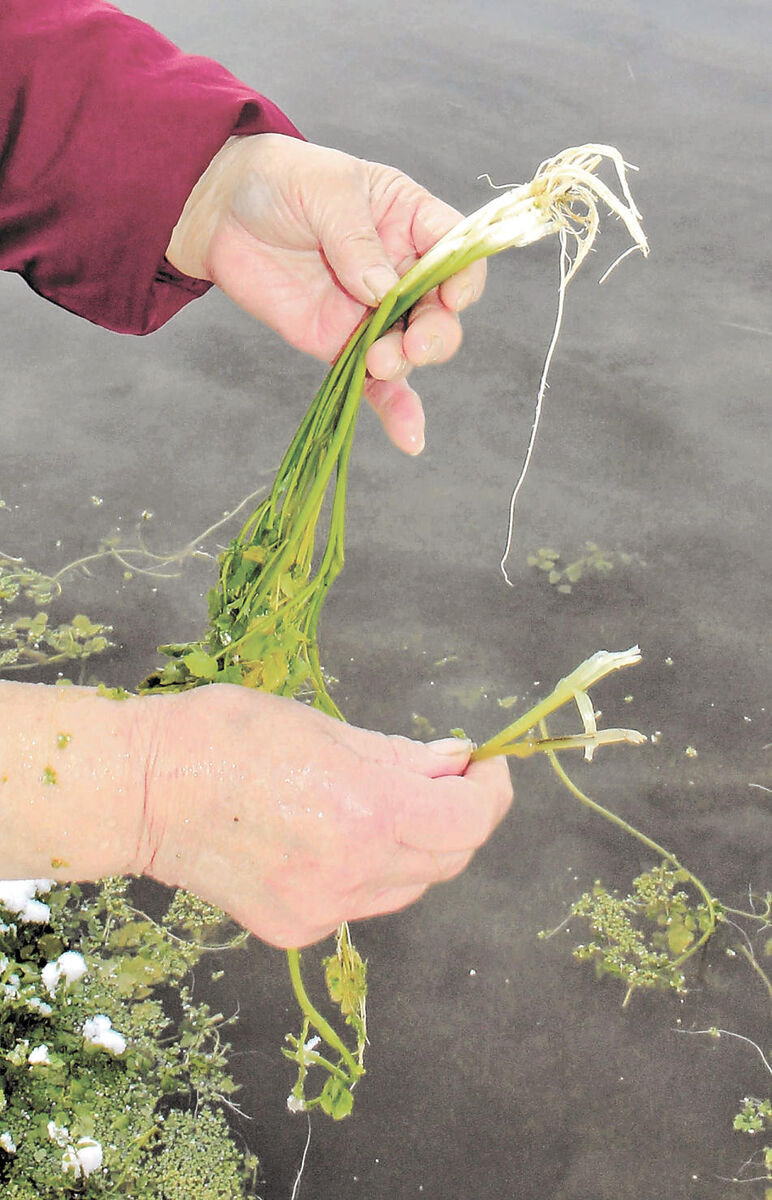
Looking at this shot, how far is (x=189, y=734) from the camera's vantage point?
92 centimetres

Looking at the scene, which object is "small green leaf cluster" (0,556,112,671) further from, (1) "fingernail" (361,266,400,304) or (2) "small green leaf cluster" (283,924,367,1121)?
(1) "fingernail" (361,266,400,304)

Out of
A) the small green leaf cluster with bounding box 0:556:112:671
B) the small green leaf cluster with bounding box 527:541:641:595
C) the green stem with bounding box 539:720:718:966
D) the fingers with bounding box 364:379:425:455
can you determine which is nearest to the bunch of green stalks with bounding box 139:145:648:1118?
the fingers with bounding box 364:379:425:455

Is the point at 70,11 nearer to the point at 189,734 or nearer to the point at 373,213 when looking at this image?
the point at 373,213

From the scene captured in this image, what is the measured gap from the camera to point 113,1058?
1237 mm

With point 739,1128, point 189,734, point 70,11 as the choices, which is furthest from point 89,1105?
point 70,11

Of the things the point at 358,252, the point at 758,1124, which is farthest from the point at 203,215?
the point at 758,1124

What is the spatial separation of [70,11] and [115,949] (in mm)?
1053

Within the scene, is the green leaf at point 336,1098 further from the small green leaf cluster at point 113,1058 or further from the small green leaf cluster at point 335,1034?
the small green leaf cluster at point 113,1058

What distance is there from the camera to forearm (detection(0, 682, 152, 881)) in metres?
0.89

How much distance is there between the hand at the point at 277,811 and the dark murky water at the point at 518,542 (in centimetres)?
40

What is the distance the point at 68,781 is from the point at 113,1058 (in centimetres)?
51

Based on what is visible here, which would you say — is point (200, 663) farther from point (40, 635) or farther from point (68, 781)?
point (40, 635)

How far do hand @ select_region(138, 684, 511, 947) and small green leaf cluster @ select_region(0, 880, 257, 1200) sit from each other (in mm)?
359

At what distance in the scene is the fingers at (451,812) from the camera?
974 millimetres
